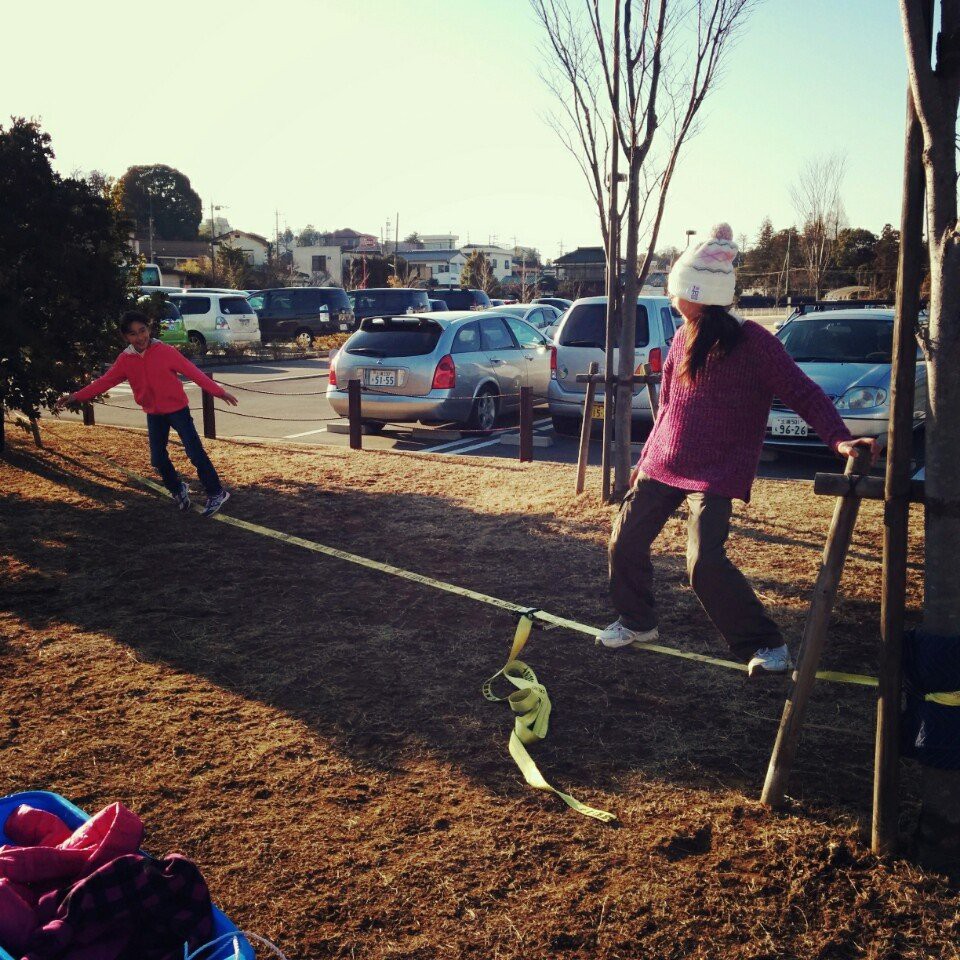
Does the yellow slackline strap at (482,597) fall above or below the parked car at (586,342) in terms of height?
below

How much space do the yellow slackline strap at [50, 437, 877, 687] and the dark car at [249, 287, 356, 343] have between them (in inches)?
856

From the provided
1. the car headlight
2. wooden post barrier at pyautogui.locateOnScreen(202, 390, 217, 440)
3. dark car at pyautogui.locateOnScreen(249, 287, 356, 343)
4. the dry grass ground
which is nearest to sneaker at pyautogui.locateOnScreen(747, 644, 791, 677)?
the dry grass ground

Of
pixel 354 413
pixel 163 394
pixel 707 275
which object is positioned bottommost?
pixel 354 413

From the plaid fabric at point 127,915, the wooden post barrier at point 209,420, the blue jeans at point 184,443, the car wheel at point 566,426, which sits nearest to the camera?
the plaid fabric at point 127,915

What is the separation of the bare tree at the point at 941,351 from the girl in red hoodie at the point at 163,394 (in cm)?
576

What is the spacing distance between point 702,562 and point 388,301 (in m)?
27.0

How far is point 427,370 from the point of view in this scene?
1127 centimetres

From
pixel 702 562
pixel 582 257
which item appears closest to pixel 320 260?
pixel 582 257

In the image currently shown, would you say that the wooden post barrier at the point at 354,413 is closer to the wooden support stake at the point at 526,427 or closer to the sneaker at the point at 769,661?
the wooden support stake at the point at 526,427

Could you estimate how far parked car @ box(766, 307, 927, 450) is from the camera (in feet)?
31.2

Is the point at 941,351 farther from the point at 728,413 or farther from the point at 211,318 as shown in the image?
the point at 211,318

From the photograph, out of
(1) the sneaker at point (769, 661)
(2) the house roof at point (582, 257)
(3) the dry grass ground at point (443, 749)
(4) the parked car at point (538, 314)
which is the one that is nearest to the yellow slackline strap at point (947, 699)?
(3) the dry grass ground at point (443, 749)

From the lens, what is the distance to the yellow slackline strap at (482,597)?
13.4 ft

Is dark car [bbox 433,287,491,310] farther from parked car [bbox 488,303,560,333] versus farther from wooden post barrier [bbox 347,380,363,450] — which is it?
wooden post barrier [bbox 347,380,363,450]
